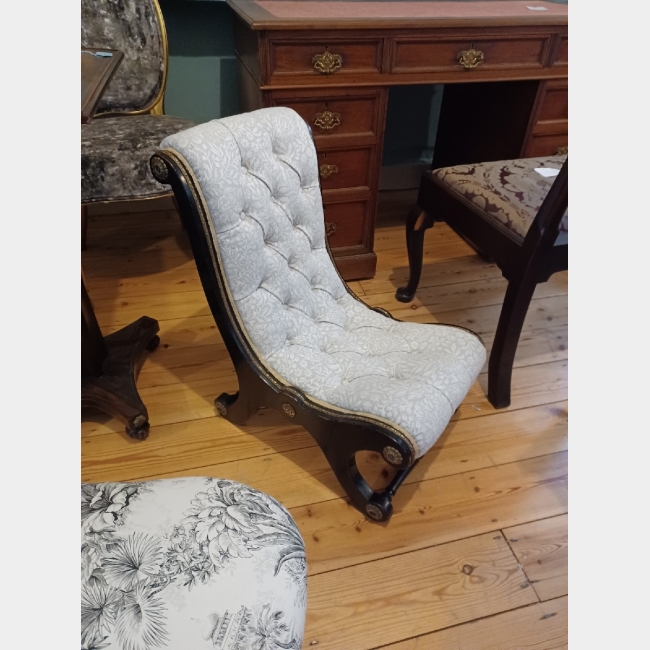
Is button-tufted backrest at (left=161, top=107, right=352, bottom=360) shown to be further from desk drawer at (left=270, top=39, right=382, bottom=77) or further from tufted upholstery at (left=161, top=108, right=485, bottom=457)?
desk drawer at (left=270, top=39, right=382, bottom=77)

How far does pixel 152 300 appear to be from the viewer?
74.7 inches

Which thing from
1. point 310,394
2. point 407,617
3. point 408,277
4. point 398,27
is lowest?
point 407,617

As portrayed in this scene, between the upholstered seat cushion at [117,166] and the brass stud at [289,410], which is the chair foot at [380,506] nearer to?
the brass stud at [289,410]

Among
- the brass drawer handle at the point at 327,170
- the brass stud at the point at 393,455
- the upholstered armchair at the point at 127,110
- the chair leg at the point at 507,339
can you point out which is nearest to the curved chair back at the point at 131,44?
the upholstered armchair at the point at 127,110

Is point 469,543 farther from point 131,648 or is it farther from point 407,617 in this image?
point 131,648

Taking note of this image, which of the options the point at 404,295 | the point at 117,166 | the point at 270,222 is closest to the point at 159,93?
the point at 117,166

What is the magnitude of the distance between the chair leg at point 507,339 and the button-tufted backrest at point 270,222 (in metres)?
0.42

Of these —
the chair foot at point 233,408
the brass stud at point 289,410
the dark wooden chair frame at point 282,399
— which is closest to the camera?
the dark wooden chair frame at point 282,399

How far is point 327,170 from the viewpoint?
5.68 feet

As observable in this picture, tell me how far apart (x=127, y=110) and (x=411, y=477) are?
1614mm

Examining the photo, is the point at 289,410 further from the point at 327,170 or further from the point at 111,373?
the point at 327,170

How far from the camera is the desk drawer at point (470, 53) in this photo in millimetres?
1602
